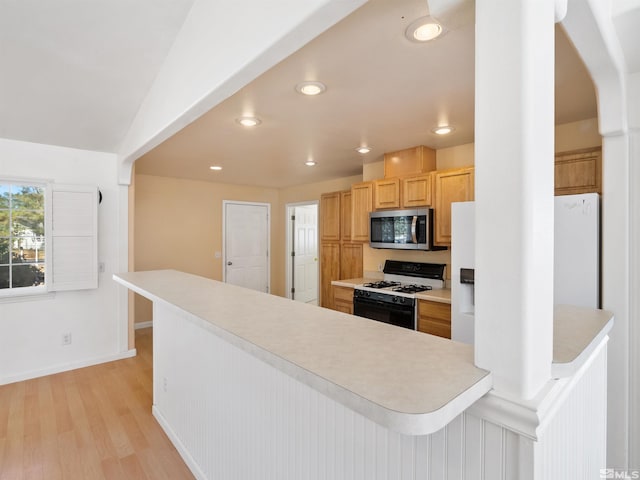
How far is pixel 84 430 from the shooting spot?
2424 millimetres

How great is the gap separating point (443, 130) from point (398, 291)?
62.4 inches

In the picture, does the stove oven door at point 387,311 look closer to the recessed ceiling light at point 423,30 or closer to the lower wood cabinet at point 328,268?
the lower wood cabinet at point 328,268

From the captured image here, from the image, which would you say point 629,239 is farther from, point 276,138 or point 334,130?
point 276,138

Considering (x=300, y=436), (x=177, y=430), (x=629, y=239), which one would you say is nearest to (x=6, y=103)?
(x=177, y=430)

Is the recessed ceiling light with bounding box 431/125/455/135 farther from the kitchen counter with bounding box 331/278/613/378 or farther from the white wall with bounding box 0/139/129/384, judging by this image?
the white wall with bounding box 0/139/129/384

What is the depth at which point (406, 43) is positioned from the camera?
1.62m

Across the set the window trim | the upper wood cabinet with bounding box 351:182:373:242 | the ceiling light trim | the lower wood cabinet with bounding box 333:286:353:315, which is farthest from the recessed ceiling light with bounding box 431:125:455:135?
the window trim

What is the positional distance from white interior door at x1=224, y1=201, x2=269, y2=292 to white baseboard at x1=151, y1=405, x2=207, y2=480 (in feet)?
11.2

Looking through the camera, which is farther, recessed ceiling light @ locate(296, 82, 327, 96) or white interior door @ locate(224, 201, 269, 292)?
white interior door @ locate(224, 201, 269, 292)

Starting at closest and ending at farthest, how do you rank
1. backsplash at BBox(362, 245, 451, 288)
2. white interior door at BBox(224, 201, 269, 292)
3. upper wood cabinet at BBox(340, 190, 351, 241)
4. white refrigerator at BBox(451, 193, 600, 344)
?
white refrigerator at BBox(451, 193, 600, 344) < backsplash at BBox(362, 245, 451, 288) < upper wood cabinet at BBox(340, 190, 351, 241) < white interior door at BBox(224, 201, 269, 292)

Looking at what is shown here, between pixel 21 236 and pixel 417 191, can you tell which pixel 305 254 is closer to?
pixel 417 191

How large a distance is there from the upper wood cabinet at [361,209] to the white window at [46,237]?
9.24 ft

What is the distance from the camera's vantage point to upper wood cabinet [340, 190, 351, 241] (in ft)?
15.2

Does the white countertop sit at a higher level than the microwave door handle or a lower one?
lower
